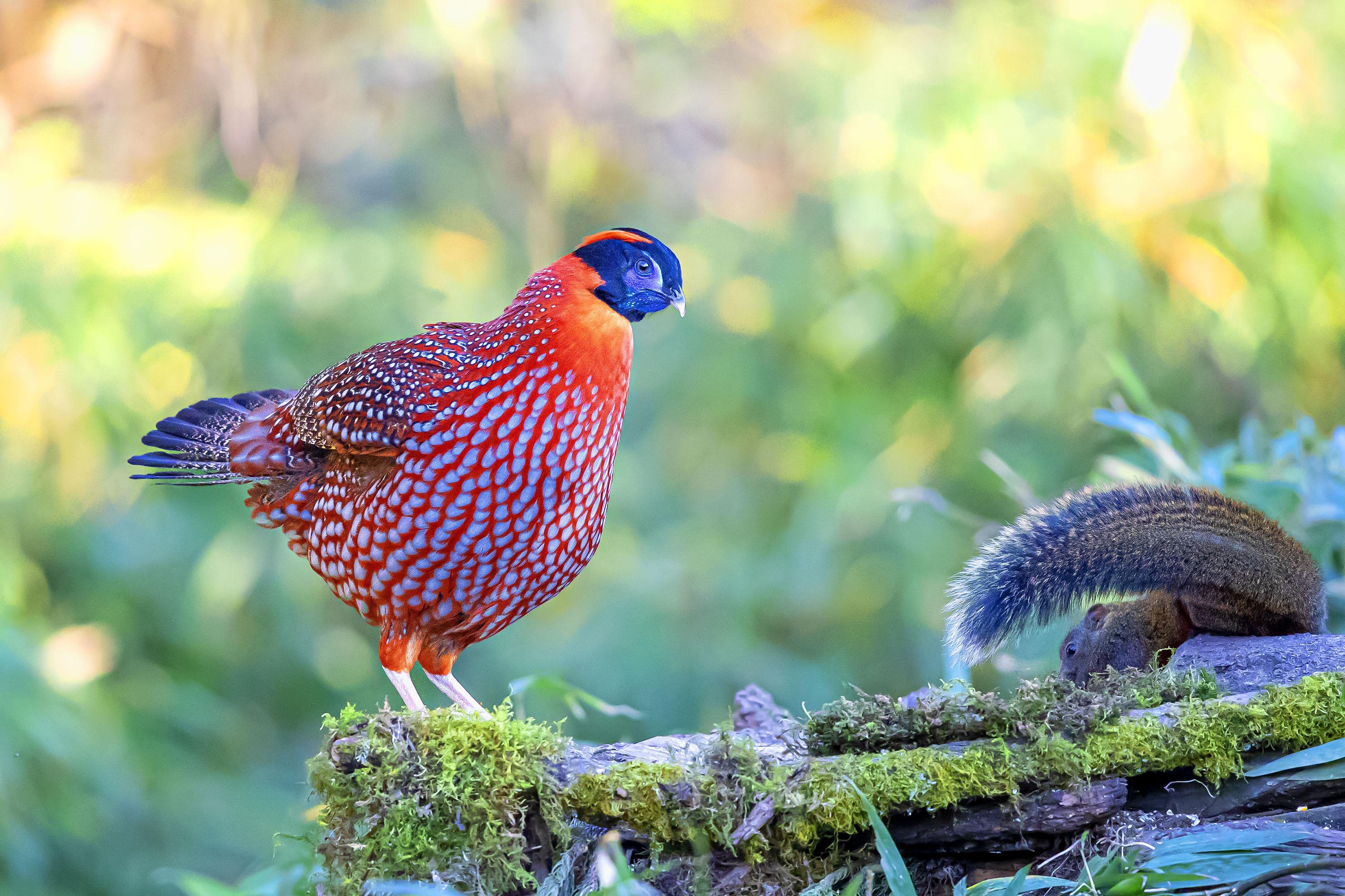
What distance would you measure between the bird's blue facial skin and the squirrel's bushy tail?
0.79 meters

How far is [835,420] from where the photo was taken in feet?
17.7

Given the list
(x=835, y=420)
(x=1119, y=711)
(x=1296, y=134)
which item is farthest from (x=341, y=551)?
(x=1296, y=134)

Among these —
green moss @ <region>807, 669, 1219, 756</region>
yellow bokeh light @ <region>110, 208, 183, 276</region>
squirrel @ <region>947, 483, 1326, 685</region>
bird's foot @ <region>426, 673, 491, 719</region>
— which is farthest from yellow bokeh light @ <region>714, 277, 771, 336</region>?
green moss @ <region>807, 669, 1219, 756</region>

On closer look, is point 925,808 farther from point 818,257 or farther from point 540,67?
point 540,67

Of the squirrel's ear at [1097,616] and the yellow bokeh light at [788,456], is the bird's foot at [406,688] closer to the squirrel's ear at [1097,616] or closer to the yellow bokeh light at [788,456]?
the squirrel's ear at [1097,616]

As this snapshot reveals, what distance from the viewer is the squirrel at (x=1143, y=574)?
6.93ft

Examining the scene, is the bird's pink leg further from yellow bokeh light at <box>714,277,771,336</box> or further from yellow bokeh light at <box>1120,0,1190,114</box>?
yellow bokeh light at <box>1120,0,1190,114</box>

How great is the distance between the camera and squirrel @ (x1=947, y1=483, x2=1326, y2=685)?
211cm

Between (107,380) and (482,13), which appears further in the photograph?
(482,13)

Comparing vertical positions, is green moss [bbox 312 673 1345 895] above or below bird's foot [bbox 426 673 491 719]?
below

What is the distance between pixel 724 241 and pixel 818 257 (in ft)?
2.02

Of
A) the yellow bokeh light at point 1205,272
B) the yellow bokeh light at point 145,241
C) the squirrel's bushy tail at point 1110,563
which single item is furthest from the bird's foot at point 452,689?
the yellow bokeh light at point 145,241

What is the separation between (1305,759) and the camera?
1.76 metres

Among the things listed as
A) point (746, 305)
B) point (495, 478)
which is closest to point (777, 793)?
point (495, 478)
